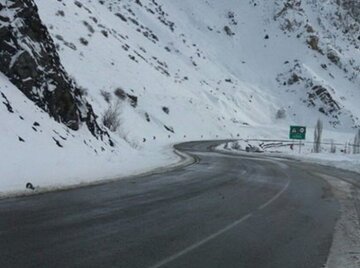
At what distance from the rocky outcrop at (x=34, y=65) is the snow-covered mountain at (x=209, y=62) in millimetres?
15958

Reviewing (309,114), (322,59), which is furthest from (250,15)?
(309,114)

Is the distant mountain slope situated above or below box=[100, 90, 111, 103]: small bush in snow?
above

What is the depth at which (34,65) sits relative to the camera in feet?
71.2

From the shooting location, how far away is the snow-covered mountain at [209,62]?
59906mm

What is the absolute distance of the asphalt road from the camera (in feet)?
25.1

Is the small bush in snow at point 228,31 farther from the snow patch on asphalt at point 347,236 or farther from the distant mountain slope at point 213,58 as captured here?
the snow patch on asphalt at point 347,236

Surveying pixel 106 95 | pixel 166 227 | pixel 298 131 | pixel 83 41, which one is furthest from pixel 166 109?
pixel 166 227

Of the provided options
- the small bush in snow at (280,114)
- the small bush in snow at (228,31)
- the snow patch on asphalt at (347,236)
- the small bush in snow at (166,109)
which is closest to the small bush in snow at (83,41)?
the small bush in snow at (166,109)

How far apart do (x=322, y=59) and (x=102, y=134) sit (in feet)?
255

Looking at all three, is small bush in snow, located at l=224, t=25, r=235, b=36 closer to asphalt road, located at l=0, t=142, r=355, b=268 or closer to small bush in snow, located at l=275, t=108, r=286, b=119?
small bush in snow, located at l=275, t=108, r=286, b=119

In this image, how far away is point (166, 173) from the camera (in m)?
20.7

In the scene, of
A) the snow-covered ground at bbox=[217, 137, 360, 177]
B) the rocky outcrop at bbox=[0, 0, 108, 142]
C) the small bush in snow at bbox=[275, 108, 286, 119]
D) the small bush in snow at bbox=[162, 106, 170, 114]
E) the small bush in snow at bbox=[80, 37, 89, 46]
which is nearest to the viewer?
the rocky outcrop at bbox=[0, 0, 108, 142]

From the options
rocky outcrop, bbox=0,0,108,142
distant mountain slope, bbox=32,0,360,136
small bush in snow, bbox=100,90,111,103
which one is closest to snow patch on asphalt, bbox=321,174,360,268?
rocky outcrop, bbox=0,0,108,142

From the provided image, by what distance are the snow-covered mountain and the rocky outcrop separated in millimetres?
15958
